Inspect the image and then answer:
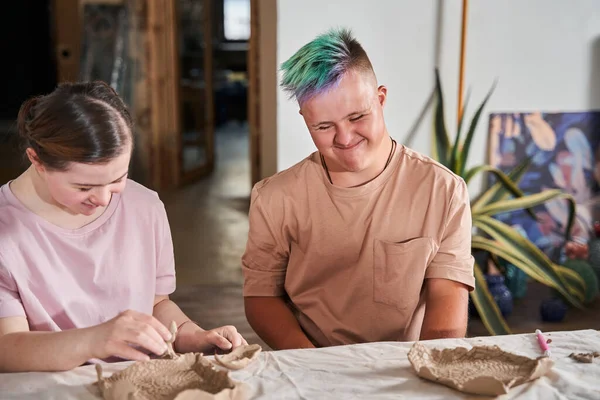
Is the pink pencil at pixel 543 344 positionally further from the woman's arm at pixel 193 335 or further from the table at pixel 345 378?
the woman's arm at pixel 193 335

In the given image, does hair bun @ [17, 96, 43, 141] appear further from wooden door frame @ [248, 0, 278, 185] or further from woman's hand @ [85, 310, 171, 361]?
wooden door frame @ [248, 0, 278, 185]

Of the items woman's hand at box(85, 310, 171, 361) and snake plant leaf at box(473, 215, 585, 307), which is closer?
woman's hand at box(85, 310, 171, 361)

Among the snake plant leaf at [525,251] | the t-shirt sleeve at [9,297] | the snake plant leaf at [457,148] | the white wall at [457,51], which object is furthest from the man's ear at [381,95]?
the snake plant leaf at [525,251]

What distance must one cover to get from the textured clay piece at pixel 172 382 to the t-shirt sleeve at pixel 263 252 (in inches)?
22.6

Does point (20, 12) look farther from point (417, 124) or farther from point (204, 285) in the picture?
point (417, 124)

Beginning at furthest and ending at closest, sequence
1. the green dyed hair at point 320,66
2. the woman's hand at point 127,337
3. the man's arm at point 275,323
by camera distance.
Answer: the man's arm at point 275,323
the green dyed hair at point 320,66
the woman's hand at point 127,337

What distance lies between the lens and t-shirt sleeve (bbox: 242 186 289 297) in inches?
74.9

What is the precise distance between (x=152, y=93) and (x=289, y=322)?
4.96 m

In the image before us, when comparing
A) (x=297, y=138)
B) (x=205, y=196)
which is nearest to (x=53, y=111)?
(x=297, y=138)

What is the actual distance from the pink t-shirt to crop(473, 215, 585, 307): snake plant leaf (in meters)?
1.98

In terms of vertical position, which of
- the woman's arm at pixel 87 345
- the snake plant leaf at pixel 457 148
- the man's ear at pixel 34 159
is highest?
the man's ear at pixel 34 159

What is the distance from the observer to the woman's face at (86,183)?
143 cm

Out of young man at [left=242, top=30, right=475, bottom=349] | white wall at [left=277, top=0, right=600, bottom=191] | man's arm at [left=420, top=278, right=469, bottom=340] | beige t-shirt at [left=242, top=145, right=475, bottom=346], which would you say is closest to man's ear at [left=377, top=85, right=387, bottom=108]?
young man at [left=242, top=30, right=475, bottom=349]

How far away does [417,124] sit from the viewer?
3496mm
